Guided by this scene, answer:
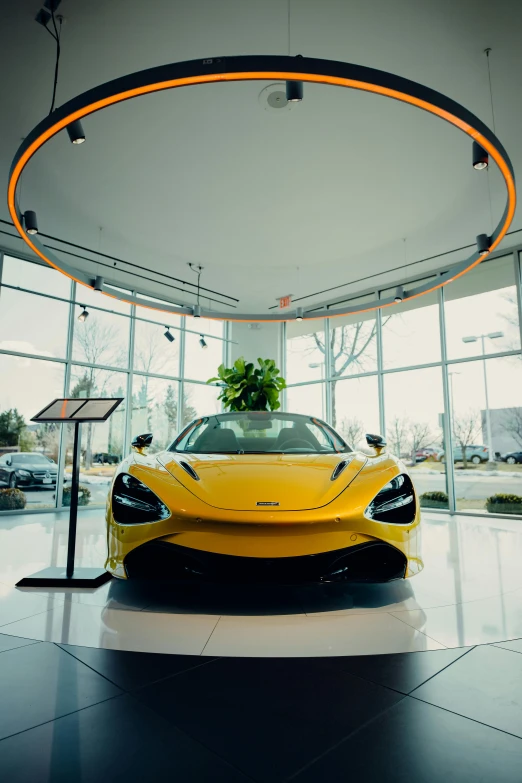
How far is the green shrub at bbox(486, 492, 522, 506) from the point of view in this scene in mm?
6871

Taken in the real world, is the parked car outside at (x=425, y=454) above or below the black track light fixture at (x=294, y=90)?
below

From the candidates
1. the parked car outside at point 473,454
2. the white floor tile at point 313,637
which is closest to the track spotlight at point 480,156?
the white floor tile at point 313,637

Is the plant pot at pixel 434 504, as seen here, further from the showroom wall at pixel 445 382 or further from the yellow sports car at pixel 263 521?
the yellow sports car at pixel 263 521

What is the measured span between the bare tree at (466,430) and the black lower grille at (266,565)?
246 inches

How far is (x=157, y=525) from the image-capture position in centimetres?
196

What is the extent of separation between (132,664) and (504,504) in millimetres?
6879

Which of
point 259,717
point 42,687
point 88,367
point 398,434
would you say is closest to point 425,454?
point 398,434

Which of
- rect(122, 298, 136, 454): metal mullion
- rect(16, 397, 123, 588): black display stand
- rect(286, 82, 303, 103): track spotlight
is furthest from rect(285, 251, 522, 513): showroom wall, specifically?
rect(16, 397, 123, 588): black display stand

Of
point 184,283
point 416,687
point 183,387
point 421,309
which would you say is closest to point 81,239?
point 184,283

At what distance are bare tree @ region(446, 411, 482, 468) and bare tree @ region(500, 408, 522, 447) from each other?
406mm

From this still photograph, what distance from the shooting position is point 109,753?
1.07 m

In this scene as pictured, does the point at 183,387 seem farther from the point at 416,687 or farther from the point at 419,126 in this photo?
the point at 416,687

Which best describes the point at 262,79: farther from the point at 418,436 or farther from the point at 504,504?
the point at 418,436

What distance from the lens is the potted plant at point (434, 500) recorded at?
302 inches
